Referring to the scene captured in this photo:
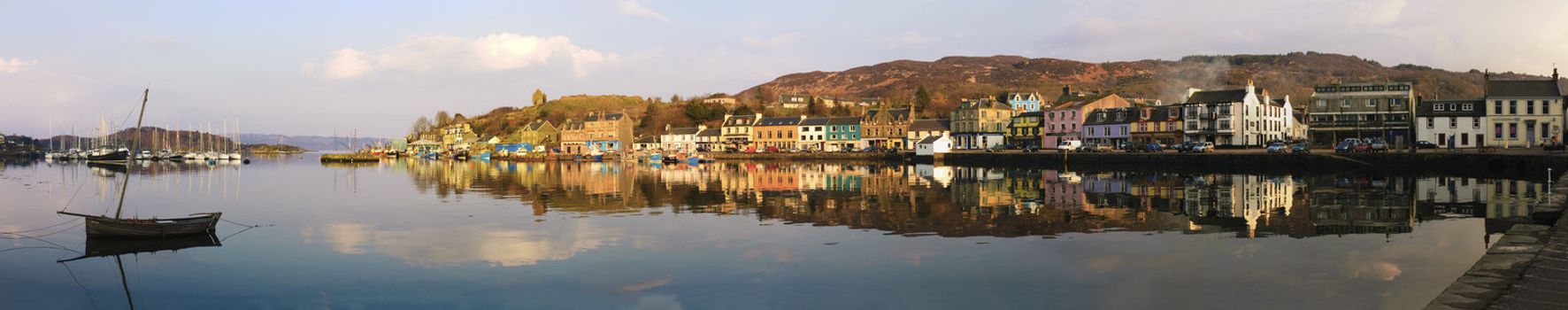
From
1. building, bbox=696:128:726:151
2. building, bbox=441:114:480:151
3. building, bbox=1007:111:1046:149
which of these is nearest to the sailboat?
building, bbox=1007:111:1046:149

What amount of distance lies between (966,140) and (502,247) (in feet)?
258

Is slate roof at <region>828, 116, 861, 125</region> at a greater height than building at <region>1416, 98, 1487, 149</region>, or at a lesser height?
greater

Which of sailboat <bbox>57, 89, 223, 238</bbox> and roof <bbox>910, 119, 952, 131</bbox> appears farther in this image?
roof <bbox>910, 119, 952, 131</bbox>

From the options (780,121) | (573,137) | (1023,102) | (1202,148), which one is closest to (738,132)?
(780,121)

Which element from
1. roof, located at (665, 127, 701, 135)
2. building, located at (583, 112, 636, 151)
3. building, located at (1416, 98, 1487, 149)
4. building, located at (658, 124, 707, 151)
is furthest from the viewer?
building, located at (583, 112, 636, 151)

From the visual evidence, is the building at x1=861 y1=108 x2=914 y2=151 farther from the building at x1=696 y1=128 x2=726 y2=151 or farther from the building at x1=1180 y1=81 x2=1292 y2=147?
the building at x1=1180 y1=81 x2=1292 y2=147

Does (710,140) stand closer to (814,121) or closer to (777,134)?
(777,134)

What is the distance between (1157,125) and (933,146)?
741 inches

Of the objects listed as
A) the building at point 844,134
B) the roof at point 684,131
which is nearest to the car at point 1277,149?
the building at point 844,134

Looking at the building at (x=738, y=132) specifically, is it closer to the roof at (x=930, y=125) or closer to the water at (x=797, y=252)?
the roof at (x=930, y=125)

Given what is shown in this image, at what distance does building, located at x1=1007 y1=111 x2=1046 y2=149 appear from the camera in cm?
9012

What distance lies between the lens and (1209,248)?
18078 millimetres

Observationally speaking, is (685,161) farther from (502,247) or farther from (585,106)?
(585,106)

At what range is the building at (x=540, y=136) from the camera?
13425 cm
